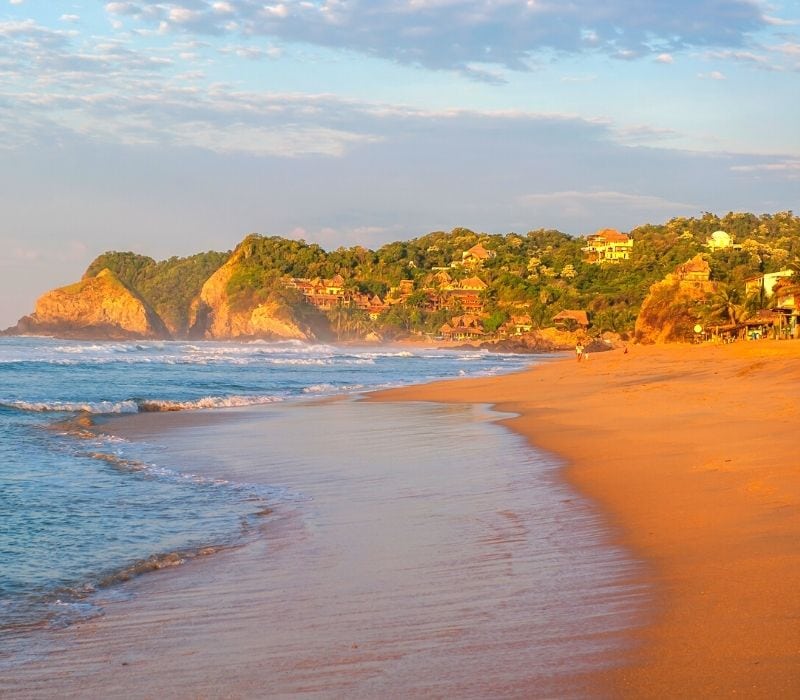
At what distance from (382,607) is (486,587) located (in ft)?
2.31

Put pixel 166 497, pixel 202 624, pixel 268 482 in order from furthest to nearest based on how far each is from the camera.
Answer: pixel 268 482, pixel 166 497, pixel 202 624

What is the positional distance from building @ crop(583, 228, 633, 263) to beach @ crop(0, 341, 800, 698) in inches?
5055

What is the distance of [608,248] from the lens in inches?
5576

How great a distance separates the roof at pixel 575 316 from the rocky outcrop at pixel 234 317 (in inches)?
1571

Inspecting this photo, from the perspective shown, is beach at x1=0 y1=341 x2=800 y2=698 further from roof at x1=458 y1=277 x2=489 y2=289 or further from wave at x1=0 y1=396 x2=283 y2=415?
roof at x1=458 y1=277 x2=489 y2=289

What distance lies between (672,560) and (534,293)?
4717 inches

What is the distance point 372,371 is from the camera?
4550 cm

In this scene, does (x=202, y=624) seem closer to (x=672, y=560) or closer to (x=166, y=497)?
(x=672, y=560)

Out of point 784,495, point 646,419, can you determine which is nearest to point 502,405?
point 646,419

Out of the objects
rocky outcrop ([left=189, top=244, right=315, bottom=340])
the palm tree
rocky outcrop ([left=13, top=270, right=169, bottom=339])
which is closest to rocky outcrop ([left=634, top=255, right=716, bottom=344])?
the palm tree

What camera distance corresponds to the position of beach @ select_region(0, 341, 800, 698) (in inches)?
165

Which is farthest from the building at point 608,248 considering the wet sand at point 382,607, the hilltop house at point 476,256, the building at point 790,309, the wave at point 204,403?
the wet sand at point 382,607

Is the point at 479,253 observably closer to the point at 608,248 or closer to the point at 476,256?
the point at 476,256

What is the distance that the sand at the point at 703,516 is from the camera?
4.01 metres
